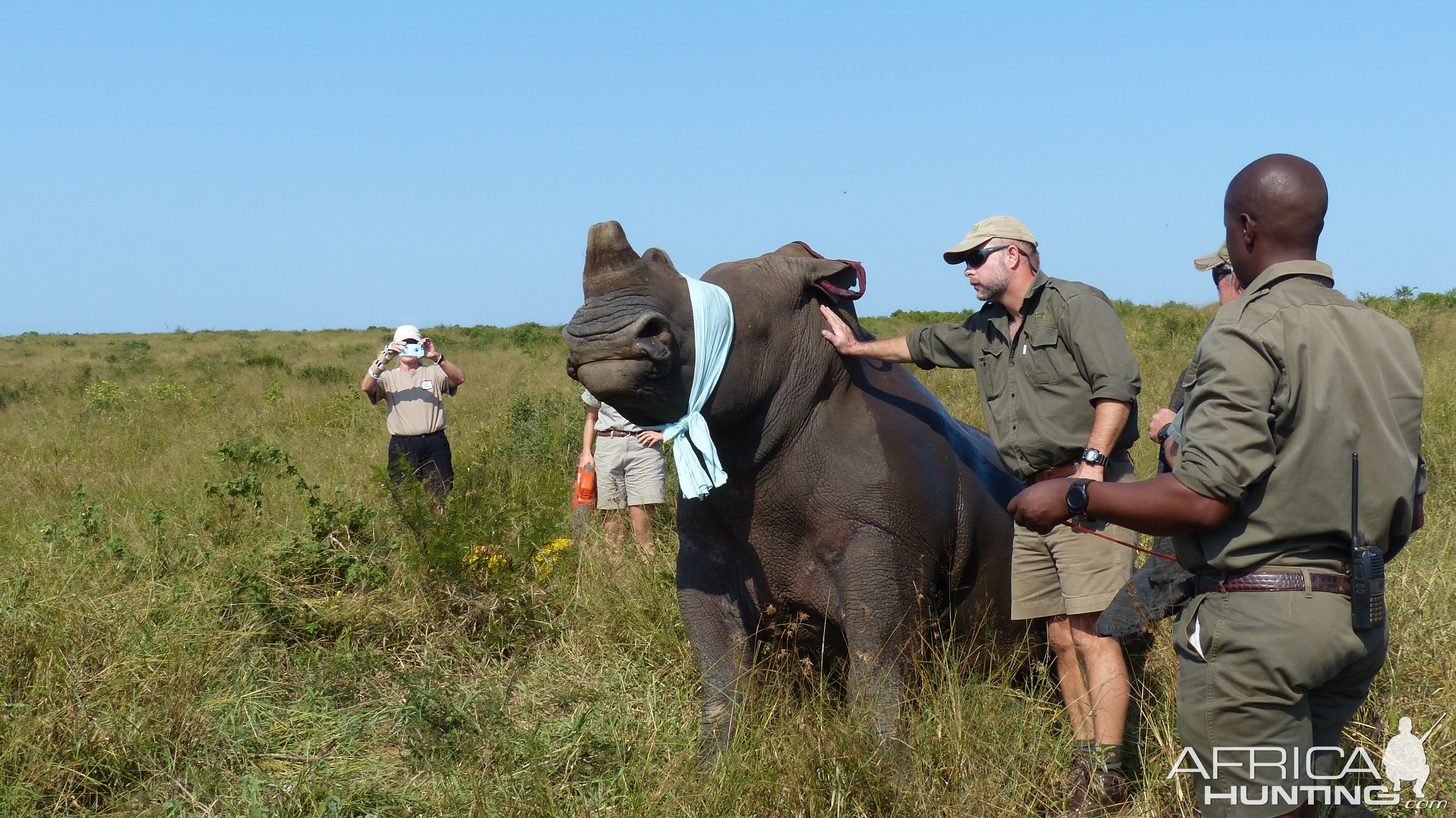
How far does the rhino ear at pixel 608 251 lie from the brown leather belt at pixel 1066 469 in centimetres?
165

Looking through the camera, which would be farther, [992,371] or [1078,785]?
[992,371]

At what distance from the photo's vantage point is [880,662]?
338cm

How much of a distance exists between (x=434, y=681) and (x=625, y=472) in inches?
117

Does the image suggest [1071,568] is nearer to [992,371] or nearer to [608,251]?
[992,371]

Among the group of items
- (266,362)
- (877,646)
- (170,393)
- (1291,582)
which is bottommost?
(877,646)

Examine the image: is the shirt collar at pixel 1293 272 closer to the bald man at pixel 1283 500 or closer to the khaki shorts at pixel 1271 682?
the bald man at pixel 1283 500

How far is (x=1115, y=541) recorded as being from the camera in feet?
11.1

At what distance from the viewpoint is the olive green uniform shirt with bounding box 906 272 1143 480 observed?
11.7 ft

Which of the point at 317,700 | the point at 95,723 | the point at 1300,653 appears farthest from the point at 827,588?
the point at 95,723

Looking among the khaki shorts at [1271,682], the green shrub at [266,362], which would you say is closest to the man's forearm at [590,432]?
the khaki shorts at [1271,682]

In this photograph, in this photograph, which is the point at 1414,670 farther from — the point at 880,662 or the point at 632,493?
the point at 632,493

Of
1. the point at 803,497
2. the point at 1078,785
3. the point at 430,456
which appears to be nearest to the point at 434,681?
the point at 803,497

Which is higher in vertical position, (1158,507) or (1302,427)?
(1302,427)

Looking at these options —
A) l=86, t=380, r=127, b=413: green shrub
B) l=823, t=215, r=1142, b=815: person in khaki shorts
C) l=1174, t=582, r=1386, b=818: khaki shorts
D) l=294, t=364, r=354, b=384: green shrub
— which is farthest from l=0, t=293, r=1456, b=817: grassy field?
l=294, t=364, r=354, b=384: green shrub
